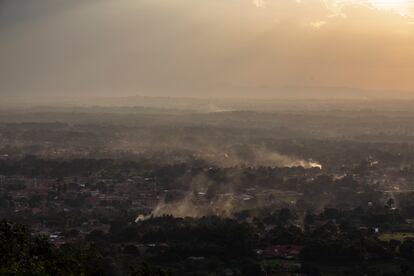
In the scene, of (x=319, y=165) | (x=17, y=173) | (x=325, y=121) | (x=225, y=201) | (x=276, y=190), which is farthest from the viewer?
(x=325, y=121)

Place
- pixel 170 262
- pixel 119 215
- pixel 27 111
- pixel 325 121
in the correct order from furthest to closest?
pixel 27 111, pixel 325 121, pixel 119 215, pixel 170 262

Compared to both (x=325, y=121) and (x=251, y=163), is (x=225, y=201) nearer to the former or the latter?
(x=251, y=163)

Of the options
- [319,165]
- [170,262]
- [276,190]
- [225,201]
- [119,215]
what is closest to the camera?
[170,262]

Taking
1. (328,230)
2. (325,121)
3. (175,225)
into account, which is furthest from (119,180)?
(325,121)

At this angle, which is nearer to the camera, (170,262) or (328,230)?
(170,262)

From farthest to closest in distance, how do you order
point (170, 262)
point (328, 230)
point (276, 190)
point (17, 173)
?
point (17, 173) < point (276, 190) < point (328, 230) < point (170, 262)

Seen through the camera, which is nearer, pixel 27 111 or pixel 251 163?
pixel 251 163

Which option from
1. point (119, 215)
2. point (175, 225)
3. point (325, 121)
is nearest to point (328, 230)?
point (175, 225)

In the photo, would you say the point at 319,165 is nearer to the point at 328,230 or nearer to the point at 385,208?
the point at 385,208
